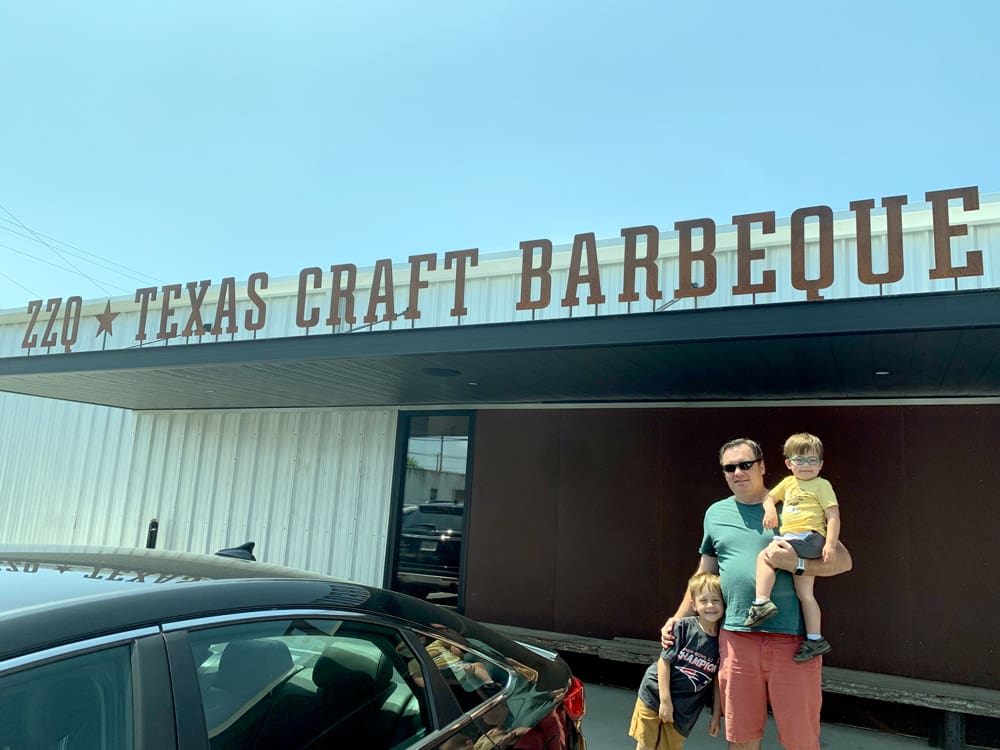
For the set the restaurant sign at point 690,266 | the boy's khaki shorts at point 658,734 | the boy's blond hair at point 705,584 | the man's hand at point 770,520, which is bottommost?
the boy's khaki shorts at point 658,734

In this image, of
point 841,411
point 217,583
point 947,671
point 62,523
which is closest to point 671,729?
point 217,583

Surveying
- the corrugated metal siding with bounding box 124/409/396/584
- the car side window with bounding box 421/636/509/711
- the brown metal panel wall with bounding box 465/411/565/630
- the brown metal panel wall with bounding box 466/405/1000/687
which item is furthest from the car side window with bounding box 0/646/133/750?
the corrugated metal siding with bounding box 124/409/396/584

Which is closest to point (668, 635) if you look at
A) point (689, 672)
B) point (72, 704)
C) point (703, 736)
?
point (689, 672)

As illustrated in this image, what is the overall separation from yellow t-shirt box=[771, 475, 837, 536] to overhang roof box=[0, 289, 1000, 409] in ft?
3.19

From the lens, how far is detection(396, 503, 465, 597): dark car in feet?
24.4

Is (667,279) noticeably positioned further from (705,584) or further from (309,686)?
(309,686)

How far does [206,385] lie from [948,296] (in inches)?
250

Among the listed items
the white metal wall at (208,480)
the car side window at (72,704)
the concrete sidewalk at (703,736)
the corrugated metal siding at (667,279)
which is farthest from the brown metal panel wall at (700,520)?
the car side window at (72,704)

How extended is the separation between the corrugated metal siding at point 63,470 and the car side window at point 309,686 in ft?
29.7

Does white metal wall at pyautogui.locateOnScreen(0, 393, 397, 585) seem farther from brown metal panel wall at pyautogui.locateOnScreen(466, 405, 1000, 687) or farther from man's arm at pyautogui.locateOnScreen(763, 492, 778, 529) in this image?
man's arm at pyautogui.locateOnScreen(763, 492, 778, 529)

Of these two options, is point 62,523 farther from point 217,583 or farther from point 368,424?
point 217,583

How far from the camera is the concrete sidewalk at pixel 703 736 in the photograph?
475cm

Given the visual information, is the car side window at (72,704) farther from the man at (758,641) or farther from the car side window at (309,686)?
the man at (758,641)

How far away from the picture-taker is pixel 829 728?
5277 mm
